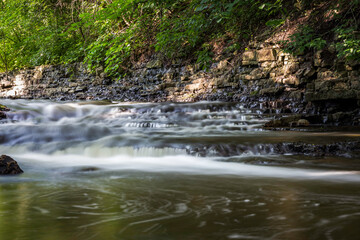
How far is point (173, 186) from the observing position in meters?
2.75

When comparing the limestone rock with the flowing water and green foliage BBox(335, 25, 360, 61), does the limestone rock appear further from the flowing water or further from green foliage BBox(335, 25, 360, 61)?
the flowing water

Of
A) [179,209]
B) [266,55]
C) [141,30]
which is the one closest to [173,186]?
[179,209]

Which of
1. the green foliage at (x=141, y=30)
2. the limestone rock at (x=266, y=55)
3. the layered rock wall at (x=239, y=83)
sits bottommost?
the layered rock wall at (x=239, y=83)

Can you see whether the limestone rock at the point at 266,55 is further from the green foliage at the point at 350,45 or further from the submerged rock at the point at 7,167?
the submerged rock at the point at 7,167

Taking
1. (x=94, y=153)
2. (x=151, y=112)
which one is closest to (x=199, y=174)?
(x=94, y=153)

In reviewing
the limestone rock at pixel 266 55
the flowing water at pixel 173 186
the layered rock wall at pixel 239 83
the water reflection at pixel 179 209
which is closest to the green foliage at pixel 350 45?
the layered rock wall at pixel 239 83

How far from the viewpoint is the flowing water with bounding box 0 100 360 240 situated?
5.11ft

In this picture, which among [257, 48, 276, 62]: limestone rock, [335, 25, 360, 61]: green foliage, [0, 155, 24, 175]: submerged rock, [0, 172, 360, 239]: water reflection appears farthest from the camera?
[257, 48, 276, 62]: limestone rock

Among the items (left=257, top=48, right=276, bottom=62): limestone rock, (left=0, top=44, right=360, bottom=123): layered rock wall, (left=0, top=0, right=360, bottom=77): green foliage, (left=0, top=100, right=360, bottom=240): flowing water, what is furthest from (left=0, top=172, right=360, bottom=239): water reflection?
(left=257, top=48, right=276, bottom=62): limestone rock

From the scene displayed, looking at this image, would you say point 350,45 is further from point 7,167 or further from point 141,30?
point 7,167

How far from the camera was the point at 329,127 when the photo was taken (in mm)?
5828

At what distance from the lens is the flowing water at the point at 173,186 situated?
156cm

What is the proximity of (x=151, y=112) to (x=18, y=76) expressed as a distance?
1090cm

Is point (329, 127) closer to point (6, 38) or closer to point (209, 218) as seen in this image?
point (209, 218)
